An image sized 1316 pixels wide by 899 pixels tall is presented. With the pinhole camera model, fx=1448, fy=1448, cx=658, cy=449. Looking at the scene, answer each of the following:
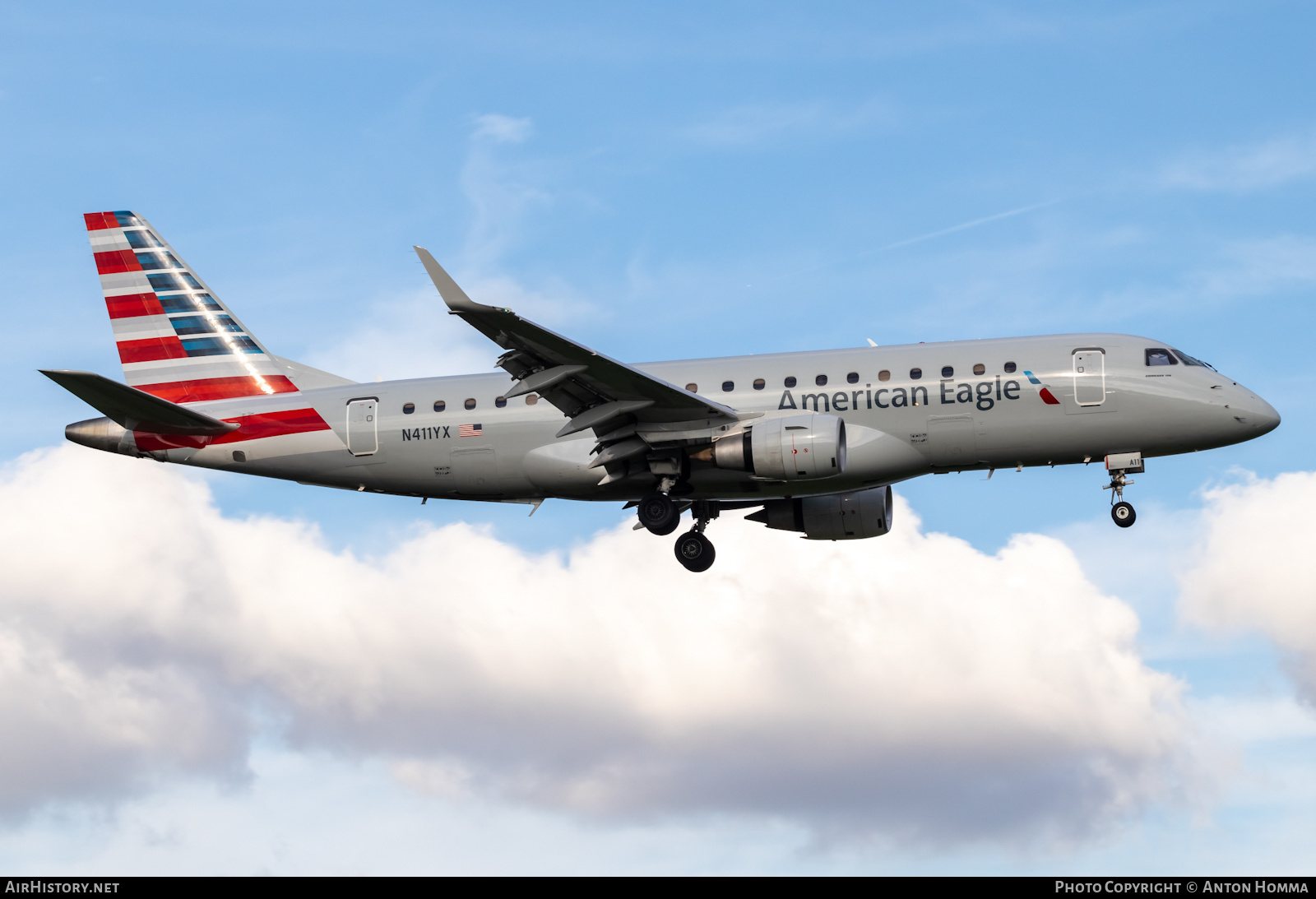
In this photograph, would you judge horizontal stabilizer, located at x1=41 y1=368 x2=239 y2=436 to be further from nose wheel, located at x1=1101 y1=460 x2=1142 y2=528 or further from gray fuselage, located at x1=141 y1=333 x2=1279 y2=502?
nose wheel, located at x1=1101 y1=460 x2=1142 y2=528

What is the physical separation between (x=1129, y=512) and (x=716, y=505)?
1015cm

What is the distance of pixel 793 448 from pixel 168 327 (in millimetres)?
18702

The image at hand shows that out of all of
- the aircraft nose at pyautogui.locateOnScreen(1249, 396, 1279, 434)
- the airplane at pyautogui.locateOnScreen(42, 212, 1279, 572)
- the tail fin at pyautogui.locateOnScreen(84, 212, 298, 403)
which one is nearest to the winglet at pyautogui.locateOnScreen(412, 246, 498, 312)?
the airplane at pyautogui.locateOnScreen(42, 212, 1279, 572)

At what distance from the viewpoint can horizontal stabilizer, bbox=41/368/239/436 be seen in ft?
110

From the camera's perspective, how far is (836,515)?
122 feet

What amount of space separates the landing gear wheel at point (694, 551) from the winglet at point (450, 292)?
1011 centimetres

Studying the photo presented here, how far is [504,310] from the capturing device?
28234mm

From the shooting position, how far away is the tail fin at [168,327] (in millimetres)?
38781

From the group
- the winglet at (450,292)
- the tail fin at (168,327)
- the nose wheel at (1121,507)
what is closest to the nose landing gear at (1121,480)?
the nose wheel at (1121,507)

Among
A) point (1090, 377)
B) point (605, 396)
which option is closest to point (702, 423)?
point (605, 396)

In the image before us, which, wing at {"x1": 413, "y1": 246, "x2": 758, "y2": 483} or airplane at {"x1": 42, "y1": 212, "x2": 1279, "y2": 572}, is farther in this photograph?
airplane at {"x1": 42, "y1": 212, "x2": 1279, "y2": 572}

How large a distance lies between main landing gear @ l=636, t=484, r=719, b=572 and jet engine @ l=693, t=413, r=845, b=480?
2.43 metres
